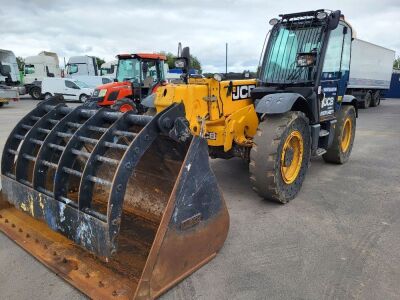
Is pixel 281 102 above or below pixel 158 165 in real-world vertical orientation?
above

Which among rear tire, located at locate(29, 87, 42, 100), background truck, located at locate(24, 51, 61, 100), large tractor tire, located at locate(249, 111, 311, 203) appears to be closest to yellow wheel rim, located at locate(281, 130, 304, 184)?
large tractor tire, located at locate(249, 111, 311, 203)

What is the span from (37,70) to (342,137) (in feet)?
89.1

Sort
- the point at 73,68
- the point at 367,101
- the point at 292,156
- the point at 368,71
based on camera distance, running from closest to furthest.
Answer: the point at 292,156 < the point at 368,71 < the point at 367,101 < the point at 73,68

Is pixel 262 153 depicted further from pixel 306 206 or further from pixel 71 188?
pixel 71 188

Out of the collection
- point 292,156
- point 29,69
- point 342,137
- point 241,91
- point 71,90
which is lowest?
point 71,90

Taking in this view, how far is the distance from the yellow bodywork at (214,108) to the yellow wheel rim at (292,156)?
0.56 m

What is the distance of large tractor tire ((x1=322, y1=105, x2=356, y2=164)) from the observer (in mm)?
6270

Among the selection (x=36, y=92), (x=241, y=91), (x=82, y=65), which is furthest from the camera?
(x=82, y=65)

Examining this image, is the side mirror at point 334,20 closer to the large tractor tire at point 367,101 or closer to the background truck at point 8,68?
the large tractor tire at point 367,101

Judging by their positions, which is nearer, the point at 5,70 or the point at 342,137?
the point at 342,137

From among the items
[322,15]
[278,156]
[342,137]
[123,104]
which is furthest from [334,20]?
[123,104]

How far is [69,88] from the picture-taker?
2242 centimetres

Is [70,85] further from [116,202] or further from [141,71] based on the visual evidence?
[116,202]

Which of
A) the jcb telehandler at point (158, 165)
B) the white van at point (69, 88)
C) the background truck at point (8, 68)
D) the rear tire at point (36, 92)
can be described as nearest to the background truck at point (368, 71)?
the jcb telehandler at point (158, 165)
